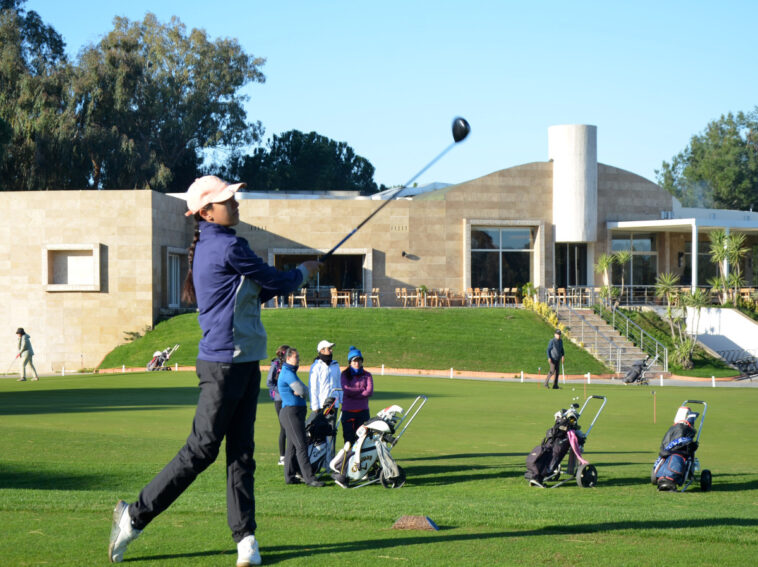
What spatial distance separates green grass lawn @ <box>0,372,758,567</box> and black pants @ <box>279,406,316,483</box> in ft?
0.99

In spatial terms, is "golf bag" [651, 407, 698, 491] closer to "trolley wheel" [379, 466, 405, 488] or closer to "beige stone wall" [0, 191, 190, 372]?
"trolley wheel" [379, 466, 405, 488]

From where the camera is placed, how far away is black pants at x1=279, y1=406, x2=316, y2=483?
35.7 feet

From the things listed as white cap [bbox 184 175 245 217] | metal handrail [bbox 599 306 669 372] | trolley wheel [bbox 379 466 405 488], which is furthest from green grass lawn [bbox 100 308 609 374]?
white cap [bbox 184 175 245 217]

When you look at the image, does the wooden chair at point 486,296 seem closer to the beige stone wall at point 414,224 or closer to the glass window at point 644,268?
the beige stone wall at point 414,224

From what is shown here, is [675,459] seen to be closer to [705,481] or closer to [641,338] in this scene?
[705,481]

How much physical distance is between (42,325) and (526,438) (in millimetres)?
32454

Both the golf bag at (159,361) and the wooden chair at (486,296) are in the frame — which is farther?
the wooden chair at (486,296)

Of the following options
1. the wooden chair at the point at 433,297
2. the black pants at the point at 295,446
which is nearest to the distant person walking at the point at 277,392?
the black pants at the point at 295,446

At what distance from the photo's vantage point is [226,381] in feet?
18.2

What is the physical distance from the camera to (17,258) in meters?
42.9

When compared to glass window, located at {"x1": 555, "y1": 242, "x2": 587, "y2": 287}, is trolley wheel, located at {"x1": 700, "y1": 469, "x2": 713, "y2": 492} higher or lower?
lower

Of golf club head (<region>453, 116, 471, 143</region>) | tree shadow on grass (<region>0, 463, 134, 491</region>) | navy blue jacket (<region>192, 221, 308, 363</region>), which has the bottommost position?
tree shadow on grass (<region>0, 463, 134, 491</region>)

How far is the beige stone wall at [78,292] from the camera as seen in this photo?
42.6 meters

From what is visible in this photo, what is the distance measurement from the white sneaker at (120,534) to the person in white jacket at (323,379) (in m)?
6.61
